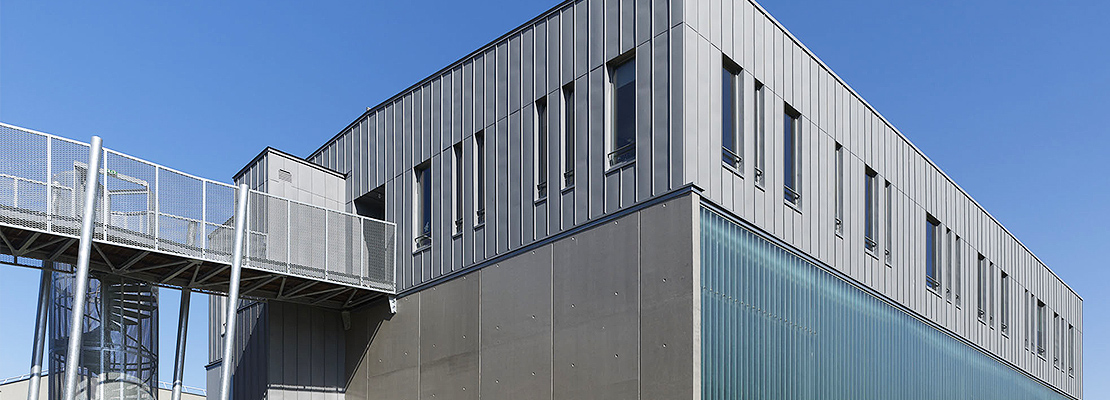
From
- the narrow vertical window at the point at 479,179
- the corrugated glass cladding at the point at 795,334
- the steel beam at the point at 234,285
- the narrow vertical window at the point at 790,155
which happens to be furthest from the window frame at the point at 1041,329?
the steel beam at the point at 234,285

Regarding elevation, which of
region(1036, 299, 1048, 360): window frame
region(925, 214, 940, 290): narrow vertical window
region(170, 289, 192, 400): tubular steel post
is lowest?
region(170, 289, 192, 400): tubular steel post

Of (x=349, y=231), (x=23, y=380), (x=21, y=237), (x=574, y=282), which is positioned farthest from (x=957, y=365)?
(x=23, y=380)

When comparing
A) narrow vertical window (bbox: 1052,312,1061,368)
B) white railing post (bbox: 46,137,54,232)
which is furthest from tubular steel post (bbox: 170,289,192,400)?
narrow vertical window (bbox: 1052,312,1061,368)

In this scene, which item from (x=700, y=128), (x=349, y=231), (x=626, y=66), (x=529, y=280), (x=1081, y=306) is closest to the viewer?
(x=700, y=128)

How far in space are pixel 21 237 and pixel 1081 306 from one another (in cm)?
3991

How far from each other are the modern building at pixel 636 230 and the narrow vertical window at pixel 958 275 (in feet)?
0.35

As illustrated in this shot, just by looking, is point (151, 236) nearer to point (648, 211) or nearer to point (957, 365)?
point (648, 211)

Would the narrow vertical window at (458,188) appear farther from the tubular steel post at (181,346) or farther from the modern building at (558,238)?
the tubular steel post at (181,346)

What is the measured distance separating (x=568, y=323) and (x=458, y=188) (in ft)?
18.6

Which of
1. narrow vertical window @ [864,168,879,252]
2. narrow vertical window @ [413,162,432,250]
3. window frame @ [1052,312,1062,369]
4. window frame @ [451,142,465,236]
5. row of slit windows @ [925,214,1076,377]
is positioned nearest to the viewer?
window frame @ [451,142,465,236]

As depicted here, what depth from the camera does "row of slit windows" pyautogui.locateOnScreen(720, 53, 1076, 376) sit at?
67.7 ft

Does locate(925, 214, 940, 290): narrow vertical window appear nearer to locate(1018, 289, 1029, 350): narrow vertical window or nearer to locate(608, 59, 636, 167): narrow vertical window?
locate(1018, 289, 1029, 350): narrow vertical window

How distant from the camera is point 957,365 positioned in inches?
1157

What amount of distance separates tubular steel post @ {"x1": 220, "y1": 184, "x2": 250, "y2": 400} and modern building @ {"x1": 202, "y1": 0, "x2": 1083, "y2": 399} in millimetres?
4506
